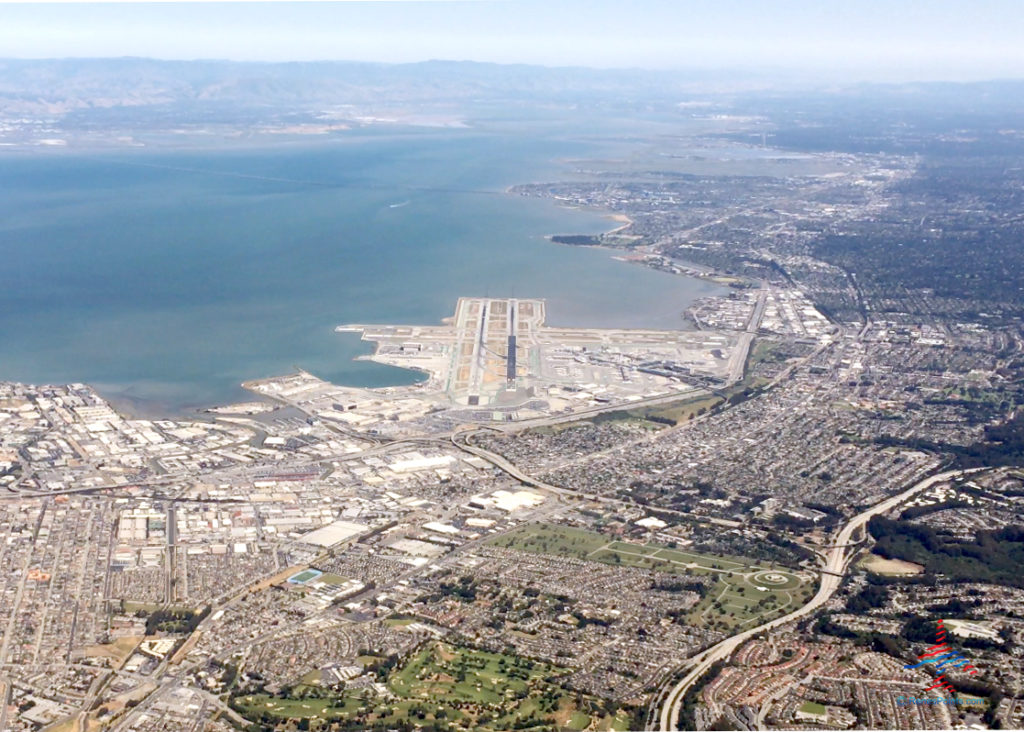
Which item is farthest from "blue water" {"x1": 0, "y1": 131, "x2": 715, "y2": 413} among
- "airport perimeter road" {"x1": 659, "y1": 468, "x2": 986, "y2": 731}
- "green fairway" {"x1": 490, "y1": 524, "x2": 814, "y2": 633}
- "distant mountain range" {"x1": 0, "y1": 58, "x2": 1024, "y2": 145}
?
"distant mountain range" {"x1": 0, "y1": 58, "x2": 1024, "y2": 145}

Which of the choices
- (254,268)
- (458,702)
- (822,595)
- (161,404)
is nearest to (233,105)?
(254,268)

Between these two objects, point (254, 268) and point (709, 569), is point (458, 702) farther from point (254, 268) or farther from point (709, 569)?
point (254, 268)

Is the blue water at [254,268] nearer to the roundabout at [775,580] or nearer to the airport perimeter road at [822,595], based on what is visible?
the airport perimeter road at [822,595]

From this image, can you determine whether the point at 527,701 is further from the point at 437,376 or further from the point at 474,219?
the point at 474,219

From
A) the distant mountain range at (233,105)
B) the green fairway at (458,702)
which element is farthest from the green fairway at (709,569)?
the distant mountain range at (233,105)

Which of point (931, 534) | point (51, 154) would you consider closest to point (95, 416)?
point (931, 534)

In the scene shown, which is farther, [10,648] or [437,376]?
[437,376]
